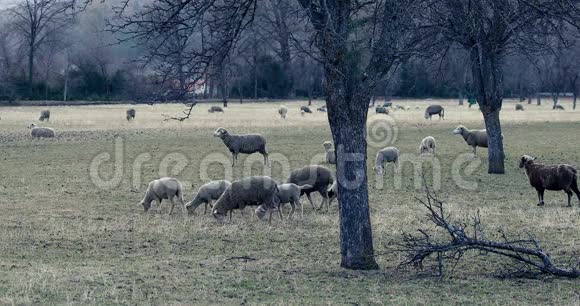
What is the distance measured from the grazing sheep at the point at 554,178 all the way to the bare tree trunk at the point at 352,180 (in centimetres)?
747

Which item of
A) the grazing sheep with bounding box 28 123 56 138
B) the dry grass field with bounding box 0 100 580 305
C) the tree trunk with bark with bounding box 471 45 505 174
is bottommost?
the dry grass field with bounding box 0 100 580 305

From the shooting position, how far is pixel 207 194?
53.4 ft

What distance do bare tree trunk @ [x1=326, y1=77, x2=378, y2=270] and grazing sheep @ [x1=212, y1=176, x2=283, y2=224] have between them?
446 cm

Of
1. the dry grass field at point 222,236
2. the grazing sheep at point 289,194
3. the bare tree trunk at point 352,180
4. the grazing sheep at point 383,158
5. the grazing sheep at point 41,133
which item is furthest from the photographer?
the grazing sheep at point 41,133

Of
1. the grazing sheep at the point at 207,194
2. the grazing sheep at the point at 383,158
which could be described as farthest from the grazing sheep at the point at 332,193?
the grazing sheep at the point at 383,158

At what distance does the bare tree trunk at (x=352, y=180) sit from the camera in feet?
35.4

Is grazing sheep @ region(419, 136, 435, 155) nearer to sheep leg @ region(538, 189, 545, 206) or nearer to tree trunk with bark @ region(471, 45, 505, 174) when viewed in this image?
tree trunk with bark @ region(471, 45, 505, 174)

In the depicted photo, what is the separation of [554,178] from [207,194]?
7125 millimetres

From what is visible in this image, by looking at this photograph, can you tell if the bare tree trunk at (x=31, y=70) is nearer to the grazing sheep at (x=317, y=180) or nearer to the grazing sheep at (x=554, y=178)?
the grazing sheep at (x=317, y=180)

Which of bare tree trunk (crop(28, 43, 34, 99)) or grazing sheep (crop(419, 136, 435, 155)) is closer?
grazing sheep (crop(419, 136, 435, 155))

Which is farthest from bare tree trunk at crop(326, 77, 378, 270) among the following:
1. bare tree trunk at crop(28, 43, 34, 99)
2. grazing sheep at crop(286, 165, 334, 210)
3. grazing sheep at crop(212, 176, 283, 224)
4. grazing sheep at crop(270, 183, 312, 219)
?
bare tree trunk at crop(28, 43, 34, 99)

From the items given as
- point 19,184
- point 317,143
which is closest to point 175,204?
A: point 19,184

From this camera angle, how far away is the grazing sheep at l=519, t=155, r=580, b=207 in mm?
16812

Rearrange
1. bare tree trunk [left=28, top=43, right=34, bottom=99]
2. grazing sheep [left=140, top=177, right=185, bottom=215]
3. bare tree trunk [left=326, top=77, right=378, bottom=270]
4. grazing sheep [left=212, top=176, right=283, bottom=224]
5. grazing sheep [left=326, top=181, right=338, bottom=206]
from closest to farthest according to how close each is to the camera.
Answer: bare tree trunk [left=326, top=77, right=378, bottom=270]
grazing sheep [left=212, top=176, right=283, bottom=224]
grazing sheep [left=140, top=177, right=185, bottom=215]
grazing sheep [left=326, top=181, right=338, bottom=206]
bare tree trunk [left=28, top=43, right=34, bottom=99]
